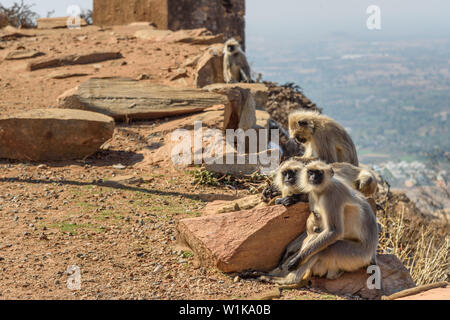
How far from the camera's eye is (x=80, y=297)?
424 cm

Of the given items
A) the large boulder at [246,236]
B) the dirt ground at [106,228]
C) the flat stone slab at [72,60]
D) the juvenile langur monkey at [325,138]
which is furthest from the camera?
the flat stone slab at [72,60]

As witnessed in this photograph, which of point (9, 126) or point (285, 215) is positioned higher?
point (9, 126)

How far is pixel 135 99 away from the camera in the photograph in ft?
32.7

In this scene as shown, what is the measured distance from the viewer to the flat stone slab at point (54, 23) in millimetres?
17578

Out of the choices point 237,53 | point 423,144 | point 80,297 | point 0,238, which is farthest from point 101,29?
point 423,144

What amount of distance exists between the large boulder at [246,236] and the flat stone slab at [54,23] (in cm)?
1404

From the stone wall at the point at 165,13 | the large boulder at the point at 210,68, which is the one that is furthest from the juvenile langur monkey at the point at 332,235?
the stone wall at the point at 165,13

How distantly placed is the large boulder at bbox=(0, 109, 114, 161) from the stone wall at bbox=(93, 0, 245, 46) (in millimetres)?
9845

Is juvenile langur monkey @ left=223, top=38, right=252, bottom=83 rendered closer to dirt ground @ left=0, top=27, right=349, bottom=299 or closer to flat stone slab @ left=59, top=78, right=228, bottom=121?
flat stone slab @ left=59, top=78, right=228, bottom=121

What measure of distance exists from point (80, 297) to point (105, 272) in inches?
20.0

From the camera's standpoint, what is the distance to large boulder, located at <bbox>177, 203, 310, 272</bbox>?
15.7 ft

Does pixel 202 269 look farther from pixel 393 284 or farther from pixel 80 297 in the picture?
pixel 393 284

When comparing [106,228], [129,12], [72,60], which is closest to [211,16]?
[129,12]

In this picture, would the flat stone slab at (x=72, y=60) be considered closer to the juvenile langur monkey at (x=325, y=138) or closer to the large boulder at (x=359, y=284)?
the juvenile langur monkey at (x=325, y=138)
